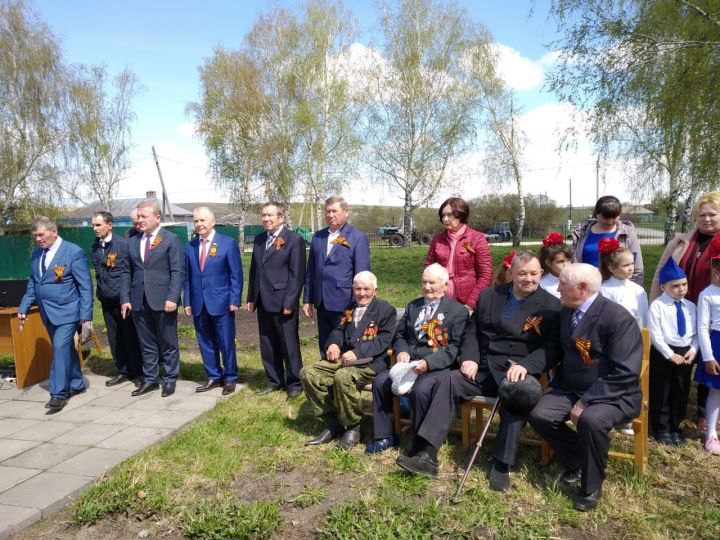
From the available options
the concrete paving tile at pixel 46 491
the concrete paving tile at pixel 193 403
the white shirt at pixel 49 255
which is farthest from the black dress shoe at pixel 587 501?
the white shirt at pixel 49 255

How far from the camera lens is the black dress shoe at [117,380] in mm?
6061

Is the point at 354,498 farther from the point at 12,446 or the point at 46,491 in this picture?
the point at 12,446

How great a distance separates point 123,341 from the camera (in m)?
6.22

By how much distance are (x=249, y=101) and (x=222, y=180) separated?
518 centimetres

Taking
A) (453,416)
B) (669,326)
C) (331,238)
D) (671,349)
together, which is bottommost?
(453,416)

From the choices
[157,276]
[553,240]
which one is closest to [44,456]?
[157,276]

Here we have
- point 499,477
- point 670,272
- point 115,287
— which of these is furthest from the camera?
point 115,287

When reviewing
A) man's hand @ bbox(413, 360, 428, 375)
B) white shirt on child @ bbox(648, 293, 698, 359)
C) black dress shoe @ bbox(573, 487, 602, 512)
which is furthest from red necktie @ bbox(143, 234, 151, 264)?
white shirt on child @ bbox(648, 293, 698, 359)

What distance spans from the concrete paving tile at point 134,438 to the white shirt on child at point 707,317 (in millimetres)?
4079

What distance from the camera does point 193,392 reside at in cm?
565

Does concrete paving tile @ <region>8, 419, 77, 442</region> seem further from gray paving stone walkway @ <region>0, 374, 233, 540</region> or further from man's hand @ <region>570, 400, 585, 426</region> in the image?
man's hand @ <region>570, 400, 585, 426</region>

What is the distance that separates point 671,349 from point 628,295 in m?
0.47

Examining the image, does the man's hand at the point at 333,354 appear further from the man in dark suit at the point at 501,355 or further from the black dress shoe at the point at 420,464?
the black dress shoe at the point at 420,464

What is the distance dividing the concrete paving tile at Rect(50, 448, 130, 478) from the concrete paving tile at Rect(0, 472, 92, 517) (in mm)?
74
